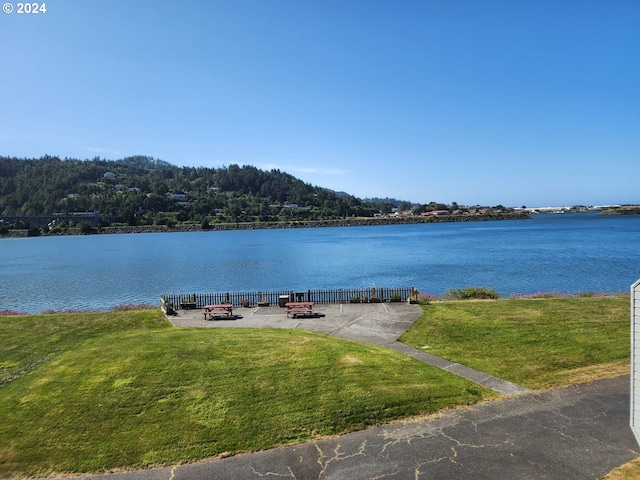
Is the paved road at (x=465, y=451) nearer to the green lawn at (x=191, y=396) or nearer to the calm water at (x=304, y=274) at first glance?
the green lawn at (x=191, y=396)

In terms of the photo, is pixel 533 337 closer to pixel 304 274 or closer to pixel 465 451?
pixel 465 451

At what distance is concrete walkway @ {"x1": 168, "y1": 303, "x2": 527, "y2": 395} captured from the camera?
59.8 feet

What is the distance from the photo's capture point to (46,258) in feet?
323

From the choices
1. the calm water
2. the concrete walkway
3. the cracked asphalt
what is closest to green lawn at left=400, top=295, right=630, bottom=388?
the concrete walkway

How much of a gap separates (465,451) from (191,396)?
27.7 ft

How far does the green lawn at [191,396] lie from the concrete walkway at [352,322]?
1610mm

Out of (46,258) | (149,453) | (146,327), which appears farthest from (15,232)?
(149,453)

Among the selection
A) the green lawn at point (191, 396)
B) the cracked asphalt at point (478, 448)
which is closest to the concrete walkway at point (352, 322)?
the green lawn at point (191, 396)

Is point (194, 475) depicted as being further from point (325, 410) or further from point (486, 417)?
point (486, 417)

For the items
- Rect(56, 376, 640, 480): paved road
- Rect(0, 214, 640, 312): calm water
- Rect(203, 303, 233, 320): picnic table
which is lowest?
Rect(0, 214, 640, 312): calm water

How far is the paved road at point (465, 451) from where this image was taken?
9.60 m

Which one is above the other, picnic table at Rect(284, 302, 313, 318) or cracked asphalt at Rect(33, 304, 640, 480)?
picnic table at Rect(284, 302, 313, 318)

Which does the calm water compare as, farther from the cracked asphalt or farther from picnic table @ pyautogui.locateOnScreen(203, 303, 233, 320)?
the cracked asphalt

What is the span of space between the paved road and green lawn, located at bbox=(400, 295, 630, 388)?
9.11 feet
